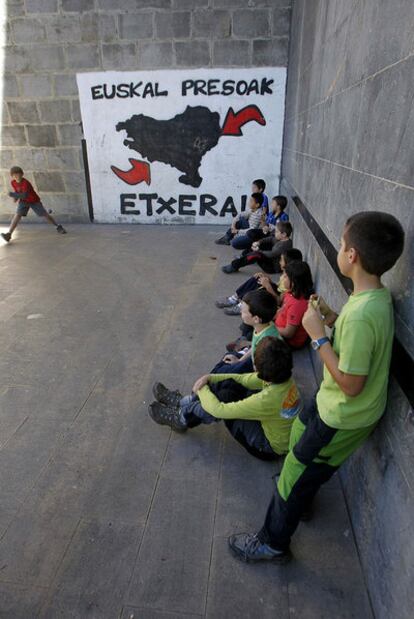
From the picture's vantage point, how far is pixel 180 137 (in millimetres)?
8352

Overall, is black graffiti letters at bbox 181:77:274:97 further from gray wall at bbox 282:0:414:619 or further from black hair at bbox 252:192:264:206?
gray wall at bbox 282:0:414:619

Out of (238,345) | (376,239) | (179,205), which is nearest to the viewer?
(376,239)

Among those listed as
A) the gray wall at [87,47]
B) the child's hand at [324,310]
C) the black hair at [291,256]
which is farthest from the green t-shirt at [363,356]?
the gray wall at [87,47]

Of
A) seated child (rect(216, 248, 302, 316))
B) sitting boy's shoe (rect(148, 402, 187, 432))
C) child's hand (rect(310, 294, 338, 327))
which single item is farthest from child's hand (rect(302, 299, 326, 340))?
seated child (rect(216, 248, 302, 316))

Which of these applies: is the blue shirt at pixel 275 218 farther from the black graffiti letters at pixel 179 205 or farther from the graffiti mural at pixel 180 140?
the graffiti mural at pixel 180 140

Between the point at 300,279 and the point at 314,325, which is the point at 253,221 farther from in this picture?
the point at 314,325

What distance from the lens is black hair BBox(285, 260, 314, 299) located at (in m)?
3.18

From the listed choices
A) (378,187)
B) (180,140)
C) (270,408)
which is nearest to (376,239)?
(378,187)

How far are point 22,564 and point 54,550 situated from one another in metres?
0.15

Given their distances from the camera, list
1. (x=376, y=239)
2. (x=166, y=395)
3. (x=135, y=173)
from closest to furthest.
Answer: (x=376, y=239) → (x=166, y=395) → (x=135, y=173)

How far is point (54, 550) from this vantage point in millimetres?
1986

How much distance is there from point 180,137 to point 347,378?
800cm

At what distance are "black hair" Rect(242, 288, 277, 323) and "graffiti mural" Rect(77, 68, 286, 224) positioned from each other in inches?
248

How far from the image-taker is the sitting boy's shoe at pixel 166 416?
2.73 metres
